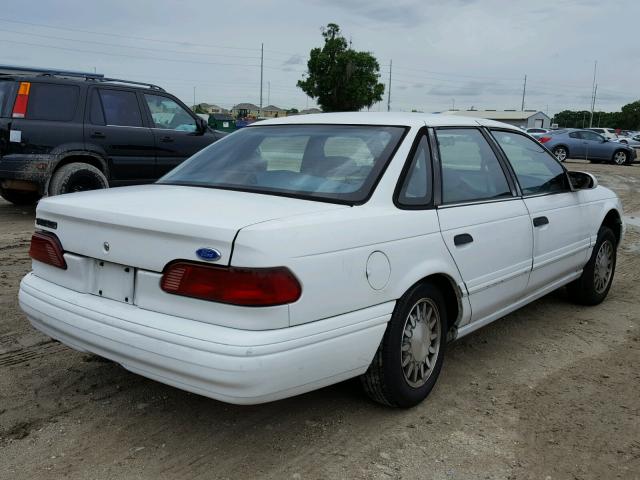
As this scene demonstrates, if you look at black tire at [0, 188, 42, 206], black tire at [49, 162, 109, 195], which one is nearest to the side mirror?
black tire at [49, 162, 109, 195]

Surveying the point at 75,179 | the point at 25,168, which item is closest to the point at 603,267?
the point at 75,179

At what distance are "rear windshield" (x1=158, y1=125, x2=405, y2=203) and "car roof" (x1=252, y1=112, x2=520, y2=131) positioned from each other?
8 centimetres

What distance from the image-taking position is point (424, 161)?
3494 mm

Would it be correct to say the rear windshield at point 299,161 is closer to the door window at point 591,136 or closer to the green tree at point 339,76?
the door window at point 591,136

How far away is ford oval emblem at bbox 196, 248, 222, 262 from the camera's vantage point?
2.54 meters

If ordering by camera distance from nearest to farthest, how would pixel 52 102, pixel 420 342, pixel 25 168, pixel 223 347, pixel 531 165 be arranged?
pixel 223 347 < pixel 420 342 < pixel 531 165 < pixel 25 168 < pixel 52 102

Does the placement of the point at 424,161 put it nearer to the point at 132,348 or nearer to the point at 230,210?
the point at 230,210

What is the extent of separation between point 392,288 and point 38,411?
1849 mm

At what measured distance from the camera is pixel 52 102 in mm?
8016

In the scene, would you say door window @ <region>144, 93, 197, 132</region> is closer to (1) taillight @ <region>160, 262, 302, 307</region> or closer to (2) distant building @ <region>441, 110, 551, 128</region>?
(1) taillight @ <region>160, 262, 302, 307</region>

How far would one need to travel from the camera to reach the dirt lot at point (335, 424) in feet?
9.12

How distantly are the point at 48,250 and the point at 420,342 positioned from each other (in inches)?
75.7

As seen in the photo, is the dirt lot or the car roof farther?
the car roof

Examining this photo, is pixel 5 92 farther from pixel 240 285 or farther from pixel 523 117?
pixel 523 117
